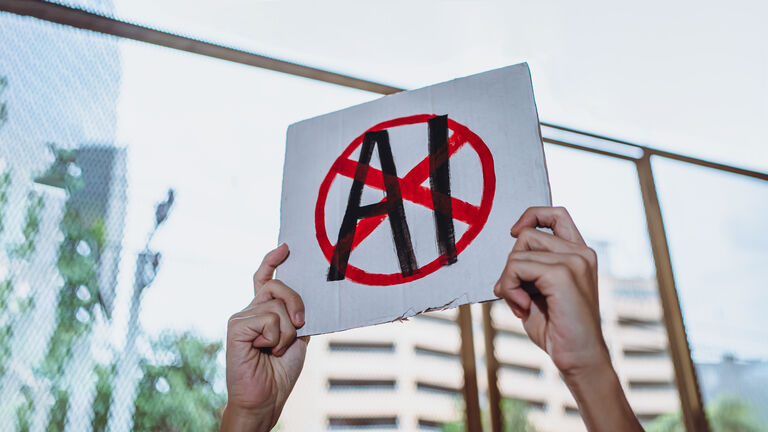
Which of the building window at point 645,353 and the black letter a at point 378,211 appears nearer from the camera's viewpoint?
the black letter a at point 378,211

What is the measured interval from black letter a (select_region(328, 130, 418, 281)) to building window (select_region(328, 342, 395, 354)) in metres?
0.46

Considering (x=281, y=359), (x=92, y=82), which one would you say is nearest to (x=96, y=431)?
(x=281, y=359)

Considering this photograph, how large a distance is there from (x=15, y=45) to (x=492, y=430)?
3.99 ft

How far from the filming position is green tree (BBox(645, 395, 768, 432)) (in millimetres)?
1139

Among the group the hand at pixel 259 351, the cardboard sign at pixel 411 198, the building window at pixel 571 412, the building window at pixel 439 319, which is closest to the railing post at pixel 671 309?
the building window at pixel 571 412

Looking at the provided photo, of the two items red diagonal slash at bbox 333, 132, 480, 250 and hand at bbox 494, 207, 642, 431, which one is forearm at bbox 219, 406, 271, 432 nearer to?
red diagonal slash at bbox 333, 132, 480, 250

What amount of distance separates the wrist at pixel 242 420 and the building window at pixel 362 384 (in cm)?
39

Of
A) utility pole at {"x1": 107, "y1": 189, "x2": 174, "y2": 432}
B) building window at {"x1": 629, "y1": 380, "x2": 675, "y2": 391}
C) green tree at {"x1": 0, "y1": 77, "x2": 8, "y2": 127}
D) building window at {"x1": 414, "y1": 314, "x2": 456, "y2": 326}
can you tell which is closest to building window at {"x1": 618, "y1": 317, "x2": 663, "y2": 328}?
building window at {"x1": 629, "y1": 380, "x2": 675, "y2": 391}

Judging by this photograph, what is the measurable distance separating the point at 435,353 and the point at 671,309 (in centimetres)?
62

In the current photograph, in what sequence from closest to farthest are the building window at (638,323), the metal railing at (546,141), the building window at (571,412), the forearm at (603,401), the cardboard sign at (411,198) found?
the forearm at (603,401), the cardboard sign at (411,198), the metal railing at (546,141), the building window at (571,412), the building window at (638,323)

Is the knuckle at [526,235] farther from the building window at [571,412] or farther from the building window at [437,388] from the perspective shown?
the building window at [571,412]

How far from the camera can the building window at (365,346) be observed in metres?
1.03

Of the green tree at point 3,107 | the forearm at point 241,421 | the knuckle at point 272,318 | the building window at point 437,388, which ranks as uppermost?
the green tree at point 3,107

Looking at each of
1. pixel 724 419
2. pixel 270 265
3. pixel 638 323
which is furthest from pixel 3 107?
pixel 724 419
